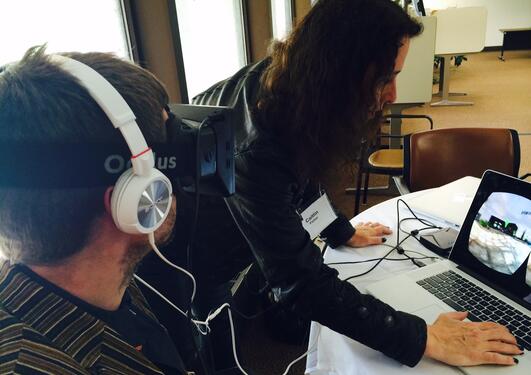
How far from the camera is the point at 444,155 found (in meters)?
1.87

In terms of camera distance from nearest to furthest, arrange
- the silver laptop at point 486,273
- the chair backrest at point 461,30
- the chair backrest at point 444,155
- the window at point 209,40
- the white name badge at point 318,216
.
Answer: the silver laptop at point 486,273 → the white name badge at point 318,216 → the chair backrest at point 444,155 → the window at point 209,40 → the chair backrest at point 461,30

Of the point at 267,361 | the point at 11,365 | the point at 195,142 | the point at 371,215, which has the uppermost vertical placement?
the point at 195,142

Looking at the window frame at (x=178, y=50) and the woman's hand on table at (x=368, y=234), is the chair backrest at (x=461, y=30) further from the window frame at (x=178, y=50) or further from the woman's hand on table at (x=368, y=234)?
the woman's hand on table at (x=368, y=234)

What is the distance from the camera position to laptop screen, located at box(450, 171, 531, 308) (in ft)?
2.85

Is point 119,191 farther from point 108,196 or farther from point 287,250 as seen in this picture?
point 287,250

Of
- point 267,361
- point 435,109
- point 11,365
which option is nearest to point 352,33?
point 11,365

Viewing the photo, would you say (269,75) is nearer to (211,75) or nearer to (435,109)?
(211,75)

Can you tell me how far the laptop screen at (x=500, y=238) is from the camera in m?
0.87

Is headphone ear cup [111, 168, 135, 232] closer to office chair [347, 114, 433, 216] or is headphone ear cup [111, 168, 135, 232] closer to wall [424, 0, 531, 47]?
office chair [347, 114, 433, 216]

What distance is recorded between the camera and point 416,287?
94cm

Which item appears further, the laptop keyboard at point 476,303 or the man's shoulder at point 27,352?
the laptop keyboard at point 476,303

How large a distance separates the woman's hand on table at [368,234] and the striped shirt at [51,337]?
0.71 metres

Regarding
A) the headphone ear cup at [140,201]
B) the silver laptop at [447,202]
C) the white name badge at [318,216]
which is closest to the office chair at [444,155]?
the silver laptop at [447,202]

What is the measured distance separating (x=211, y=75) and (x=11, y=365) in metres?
2.24
